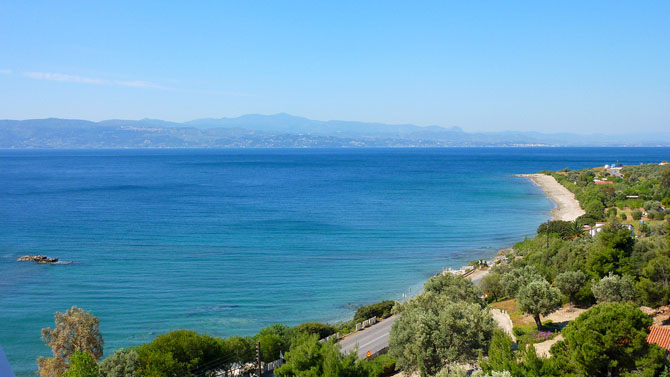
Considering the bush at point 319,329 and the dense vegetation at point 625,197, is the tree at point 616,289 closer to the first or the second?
the bush at point 319,329

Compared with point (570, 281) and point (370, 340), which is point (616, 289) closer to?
point (570, 281)

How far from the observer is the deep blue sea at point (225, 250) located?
30.1 m

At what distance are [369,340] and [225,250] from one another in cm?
2483

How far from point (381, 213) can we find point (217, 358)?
167 feet

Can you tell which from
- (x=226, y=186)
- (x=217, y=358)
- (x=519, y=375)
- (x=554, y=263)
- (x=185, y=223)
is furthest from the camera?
(x=226, y=186)

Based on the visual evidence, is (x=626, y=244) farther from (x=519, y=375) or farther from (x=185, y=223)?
(x=185, y=223)

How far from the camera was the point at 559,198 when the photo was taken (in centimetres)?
8262

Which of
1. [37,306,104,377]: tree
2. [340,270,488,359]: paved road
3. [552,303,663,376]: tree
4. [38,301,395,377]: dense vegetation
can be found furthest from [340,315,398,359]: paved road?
[37,306,104,377]: tree

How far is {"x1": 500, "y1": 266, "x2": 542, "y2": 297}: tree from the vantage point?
2550cm

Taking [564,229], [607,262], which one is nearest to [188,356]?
[607,262]

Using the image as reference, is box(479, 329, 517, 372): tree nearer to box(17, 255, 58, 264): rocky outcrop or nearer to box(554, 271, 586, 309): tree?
box(554, 271, 586, 309): tree

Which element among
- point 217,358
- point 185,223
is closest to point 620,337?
point 217,358

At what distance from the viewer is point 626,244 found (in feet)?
90.2

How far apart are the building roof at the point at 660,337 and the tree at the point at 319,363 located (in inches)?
396
